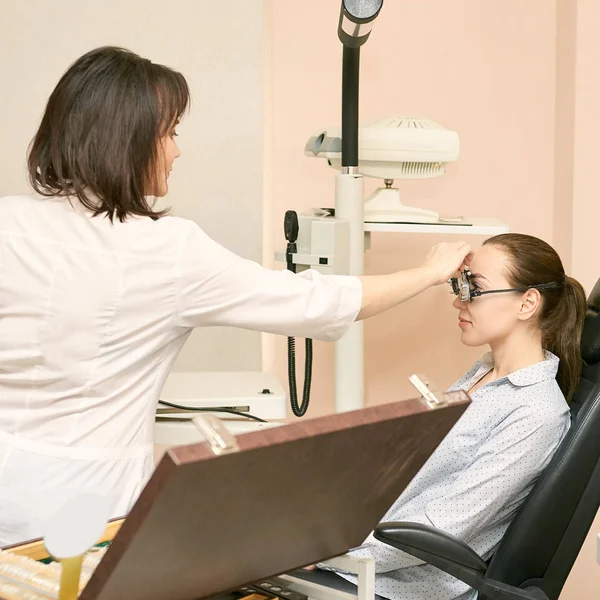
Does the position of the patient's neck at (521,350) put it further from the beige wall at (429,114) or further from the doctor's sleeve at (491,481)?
the beige wall at (429,114)

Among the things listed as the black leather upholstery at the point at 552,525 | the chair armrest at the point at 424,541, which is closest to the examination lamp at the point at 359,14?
the black leather upholstery at the point at 552,525

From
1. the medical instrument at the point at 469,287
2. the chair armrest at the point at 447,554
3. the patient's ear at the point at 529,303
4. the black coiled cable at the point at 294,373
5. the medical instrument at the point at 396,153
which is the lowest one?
the chair armrest at the point at 447,554

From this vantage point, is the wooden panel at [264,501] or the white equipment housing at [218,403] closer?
the wooden panel at [264,501]

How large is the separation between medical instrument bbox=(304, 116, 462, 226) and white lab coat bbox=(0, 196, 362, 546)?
0.94 m

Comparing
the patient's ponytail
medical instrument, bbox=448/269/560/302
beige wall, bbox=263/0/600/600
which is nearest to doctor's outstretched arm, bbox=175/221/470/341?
medical instrument, bbox=448/269/560/302

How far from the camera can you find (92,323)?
53.2 inches

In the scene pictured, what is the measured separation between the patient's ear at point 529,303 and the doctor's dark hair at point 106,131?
0.80 m

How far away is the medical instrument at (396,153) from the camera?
2279mm

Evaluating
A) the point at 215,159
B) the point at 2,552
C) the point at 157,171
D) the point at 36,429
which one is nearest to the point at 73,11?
the point at 215,159

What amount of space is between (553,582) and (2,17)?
2.15 m

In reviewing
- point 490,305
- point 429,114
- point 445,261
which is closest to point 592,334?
point 490,305

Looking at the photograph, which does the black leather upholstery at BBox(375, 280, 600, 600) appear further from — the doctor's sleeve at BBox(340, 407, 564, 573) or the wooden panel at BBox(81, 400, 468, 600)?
the wooden panel at BBox(81, 400, 468, 600)

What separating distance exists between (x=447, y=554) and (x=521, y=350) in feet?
1.61

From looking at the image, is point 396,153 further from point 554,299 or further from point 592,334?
point 592,334
